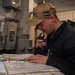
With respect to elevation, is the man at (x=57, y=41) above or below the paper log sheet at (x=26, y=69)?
above

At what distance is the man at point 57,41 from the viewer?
131cm

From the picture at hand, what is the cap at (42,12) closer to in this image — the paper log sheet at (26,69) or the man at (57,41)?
the man at (57,41)

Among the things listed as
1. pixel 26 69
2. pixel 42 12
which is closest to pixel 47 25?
pixel 42 12

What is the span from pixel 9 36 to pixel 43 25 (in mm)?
1972

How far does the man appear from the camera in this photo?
4.30 feet

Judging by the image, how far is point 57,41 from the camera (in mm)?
1425

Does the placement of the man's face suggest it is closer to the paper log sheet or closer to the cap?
the cap

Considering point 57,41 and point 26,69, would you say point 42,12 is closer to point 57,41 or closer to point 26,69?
point 57,41

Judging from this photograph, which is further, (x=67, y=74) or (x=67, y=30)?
(x=67, y=30)

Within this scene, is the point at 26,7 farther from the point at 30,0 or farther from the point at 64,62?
the point at 64,62

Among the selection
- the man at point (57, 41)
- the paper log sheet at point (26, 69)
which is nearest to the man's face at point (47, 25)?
the man at point (57, 41)

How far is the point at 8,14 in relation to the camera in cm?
365

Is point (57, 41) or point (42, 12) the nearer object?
point (57, 41)

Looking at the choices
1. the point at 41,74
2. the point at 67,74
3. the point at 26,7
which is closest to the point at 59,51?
the point at 67,74
